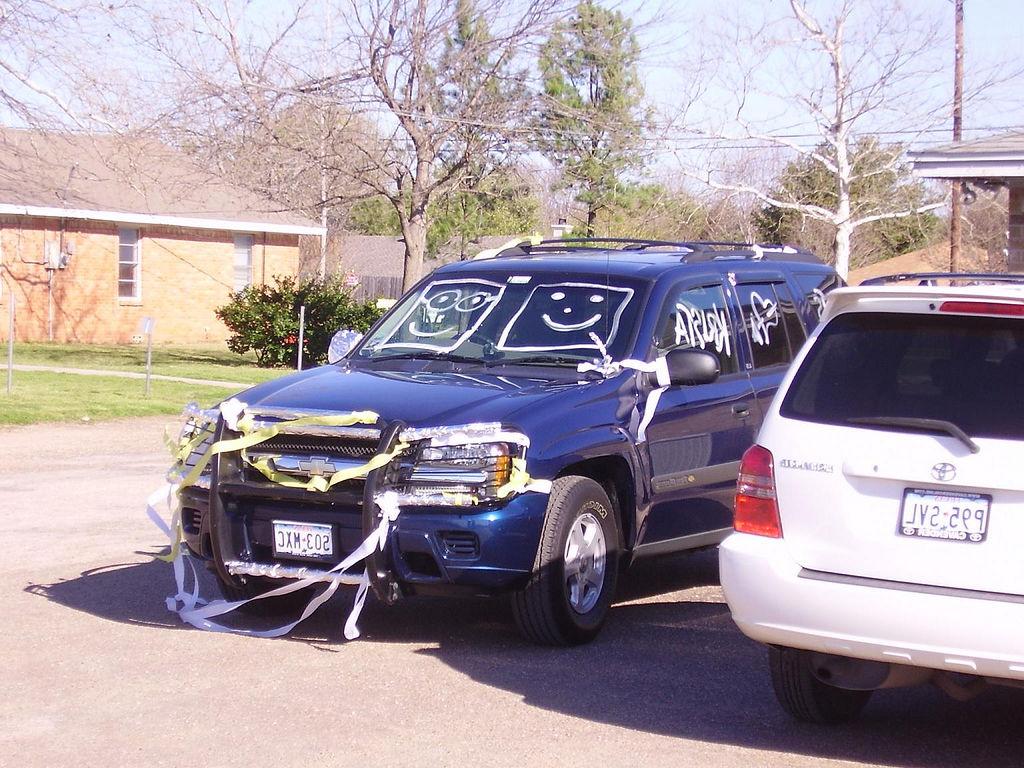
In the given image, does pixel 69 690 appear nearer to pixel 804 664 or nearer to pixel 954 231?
pixel 804 664

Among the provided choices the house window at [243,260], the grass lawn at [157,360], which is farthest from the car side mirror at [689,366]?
the house window at [243,260]

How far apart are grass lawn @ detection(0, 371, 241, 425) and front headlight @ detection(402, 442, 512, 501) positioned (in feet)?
40.2

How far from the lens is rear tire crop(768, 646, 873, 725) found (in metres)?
5.70

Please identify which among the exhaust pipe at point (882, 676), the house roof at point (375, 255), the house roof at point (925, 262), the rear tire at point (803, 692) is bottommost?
the rear tire at point (803, 692)

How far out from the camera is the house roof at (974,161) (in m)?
15.4

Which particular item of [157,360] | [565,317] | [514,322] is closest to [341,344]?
[514,322]

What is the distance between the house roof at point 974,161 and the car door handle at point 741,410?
8228 millimetres

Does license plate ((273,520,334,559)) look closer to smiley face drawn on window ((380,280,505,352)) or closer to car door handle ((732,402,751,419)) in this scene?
smiley face drawn on window ((380,280,505,352))

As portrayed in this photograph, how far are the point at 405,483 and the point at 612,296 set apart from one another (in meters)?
1.98

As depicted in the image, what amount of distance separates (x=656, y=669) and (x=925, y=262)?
4207 centimetres

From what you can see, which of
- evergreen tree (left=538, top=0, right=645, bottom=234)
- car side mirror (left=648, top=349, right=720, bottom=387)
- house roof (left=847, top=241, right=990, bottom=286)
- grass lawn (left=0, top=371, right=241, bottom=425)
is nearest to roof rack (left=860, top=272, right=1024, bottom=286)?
car side mirror (left=648, top=349, right=720, bottom=387)

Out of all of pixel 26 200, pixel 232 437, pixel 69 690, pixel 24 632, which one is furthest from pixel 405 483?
pixel 26 200

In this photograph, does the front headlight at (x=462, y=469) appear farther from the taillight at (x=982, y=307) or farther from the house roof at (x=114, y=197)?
the house roof at (x=114, y=197)

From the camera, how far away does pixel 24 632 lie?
734 cm
